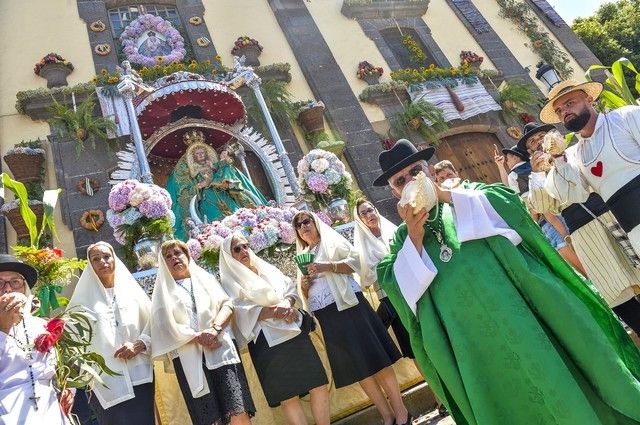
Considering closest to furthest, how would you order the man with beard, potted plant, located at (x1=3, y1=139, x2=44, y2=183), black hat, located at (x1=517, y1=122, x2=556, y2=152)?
the man with beard, black hat, located at (x1=517, y1=122, x2=556, y2=152), potted plant, located at (x1=3, y1=139, x2=44, y2=183)

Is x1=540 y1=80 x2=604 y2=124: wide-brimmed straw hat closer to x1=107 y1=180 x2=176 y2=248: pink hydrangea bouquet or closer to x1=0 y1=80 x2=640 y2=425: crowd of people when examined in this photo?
x1=0 y1=80 x2=640 y2=425: crowd of people

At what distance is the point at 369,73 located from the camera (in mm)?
10852

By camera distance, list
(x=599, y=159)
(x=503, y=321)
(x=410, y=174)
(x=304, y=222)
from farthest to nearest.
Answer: (x=304, y=222)
(x=599, y=159)
(x=410, y=174)
(x=503, y=321)

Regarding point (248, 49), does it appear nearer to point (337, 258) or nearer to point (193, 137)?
point (193, 137)

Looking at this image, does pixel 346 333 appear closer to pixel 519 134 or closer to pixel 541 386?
pixel 541 386


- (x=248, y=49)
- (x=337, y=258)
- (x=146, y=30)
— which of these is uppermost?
(x=146, y=30)

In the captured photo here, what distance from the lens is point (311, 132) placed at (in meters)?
9.48

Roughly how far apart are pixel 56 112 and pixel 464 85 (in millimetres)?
8629

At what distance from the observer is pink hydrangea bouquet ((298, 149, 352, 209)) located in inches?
253

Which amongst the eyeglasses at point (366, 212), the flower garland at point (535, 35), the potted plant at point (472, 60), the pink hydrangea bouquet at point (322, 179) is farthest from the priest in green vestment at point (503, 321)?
the flower garland at point (535, 35)

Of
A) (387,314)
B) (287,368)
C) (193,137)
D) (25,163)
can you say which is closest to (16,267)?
(287,368)

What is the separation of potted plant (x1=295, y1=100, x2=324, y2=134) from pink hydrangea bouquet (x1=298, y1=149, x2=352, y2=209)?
293 cm

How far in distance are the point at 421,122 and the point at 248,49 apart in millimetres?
4149

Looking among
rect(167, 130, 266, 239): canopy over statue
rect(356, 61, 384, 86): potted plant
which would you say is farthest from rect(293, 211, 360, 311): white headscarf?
rect(356, 61, 384, 86): potted plant
